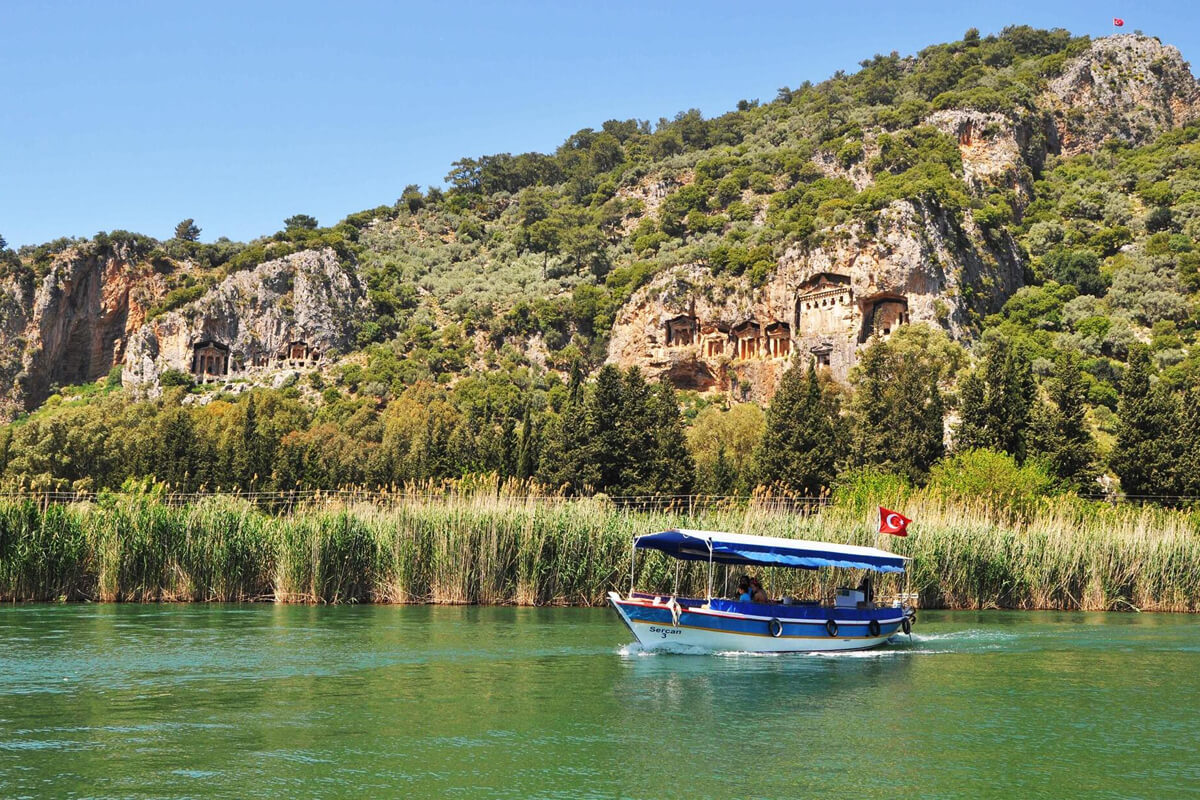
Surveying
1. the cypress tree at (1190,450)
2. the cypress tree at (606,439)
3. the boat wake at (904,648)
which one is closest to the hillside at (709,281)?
the cypress tree at (606,439)

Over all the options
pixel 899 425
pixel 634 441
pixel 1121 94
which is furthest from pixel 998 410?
pixel 1121 94

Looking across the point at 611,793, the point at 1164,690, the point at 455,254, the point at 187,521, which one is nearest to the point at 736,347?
→ the point at 455,254

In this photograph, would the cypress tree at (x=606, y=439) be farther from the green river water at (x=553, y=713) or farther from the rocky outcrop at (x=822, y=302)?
the rocky outcrop at (x=822, y=302)

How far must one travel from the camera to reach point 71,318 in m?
153

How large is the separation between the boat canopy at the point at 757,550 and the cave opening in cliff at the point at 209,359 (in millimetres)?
117794

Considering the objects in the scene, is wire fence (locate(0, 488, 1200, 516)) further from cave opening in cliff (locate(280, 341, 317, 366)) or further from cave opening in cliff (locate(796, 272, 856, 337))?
cave opening in cliff (locate(280, 341, 317, 366))

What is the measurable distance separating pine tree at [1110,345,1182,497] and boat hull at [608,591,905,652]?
1447 inches

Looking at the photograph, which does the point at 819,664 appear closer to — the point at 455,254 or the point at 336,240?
the point at 336,240

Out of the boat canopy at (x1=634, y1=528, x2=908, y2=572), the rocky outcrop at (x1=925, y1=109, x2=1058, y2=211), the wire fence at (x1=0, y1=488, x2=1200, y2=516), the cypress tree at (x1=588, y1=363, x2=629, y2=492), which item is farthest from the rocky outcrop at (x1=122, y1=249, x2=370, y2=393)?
the boat canopy at (x1=634, y1=528, x2=908, y2=572)

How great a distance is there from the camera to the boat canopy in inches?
1203

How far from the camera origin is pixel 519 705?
22594 millimetres

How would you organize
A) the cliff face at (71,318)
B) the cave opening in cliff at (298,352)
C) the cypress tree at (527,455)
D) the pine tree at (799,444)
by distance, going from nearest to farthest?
the pine tree at (799,444) → the cypress tree at (527,455) → the cave opening in cliff at (298,352) → the cliff face at (71,318)

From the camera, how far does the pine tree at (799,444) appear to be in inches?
2539

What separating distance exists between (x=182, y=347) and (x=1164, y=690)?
430 feet
